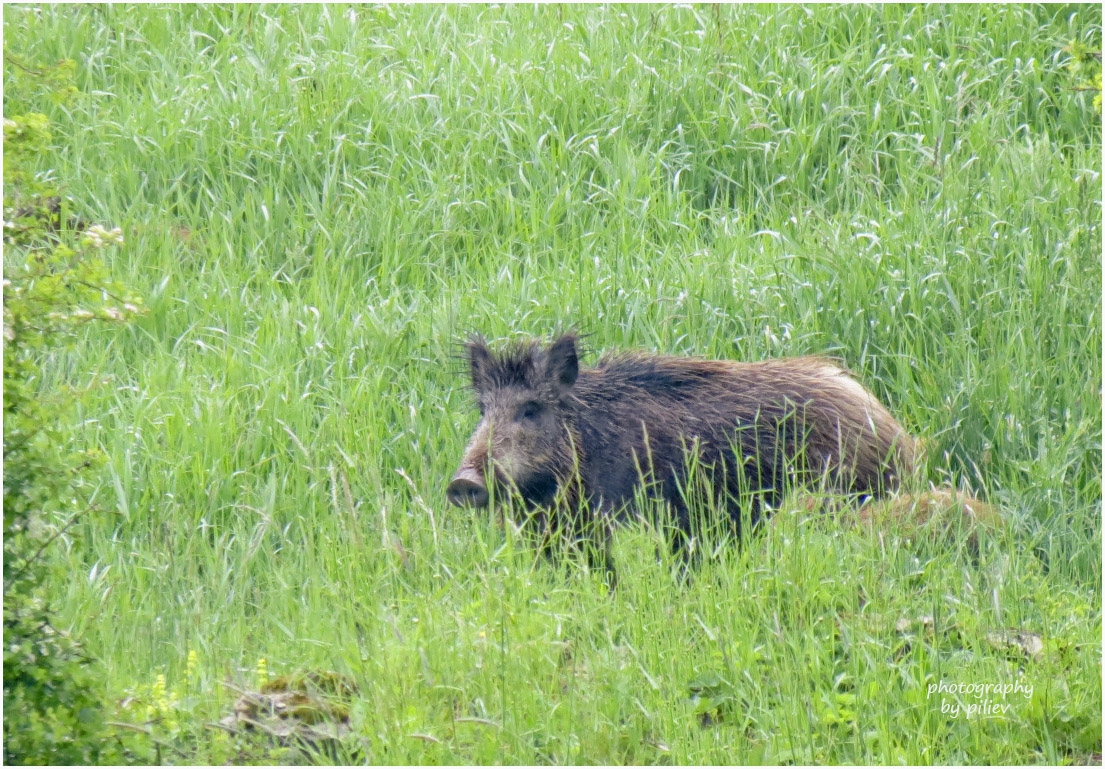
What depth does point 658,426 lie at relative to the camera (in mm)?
5883

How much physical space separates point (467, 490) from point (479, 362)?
2.86 ft

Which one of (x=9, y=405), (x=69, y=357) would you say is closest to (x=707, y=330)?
(x=69, y=357)

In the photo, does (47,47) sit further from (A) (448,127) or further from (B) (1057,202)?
(B) (1057,202)

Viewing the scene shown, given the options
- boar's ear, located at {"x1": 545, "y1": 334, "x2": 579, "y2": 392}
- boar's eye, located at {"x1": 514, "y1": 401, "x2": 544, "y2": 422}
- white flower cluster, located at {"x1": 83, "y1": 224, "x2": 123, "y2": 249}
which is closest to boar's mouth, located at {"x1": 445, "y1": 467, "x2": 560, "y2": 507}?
boar's eye, located at {"x1": 514, "y1": 401, "x2": 544, "y2": 422}

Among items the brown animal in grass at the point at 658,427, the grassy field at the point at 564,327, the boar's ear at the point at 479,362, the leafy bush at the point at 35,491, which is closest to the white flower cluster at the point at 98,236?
the leafy bush at the point at 35,491

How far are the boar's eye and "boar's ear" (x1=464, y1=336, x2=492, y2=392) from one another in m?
0.24

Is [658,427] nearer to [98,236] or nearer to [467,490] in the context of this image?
[467,490]

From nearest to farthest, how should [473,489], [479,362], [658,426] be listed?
[473,489] < [658,426] < [479,362]

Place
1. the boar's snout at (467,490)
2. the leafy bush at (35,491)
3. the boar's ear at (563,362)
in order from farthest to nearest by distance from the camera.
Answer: the boar's ear at (563,362) → the boar's snout at (467,490) → the leafy bush at (35,491)

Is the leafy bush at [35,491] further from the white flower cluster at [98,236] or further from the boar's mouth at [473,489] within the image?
the boar's mouth at [473,489]

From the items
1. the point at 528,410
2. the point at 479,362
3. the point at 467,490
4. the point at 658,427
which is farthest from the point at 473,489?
the point at 658,427

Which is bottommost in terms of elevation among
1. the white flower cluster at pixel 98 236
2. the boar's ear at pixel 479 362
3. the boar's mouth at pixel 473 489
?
the boar's mouth at pixel 473 489

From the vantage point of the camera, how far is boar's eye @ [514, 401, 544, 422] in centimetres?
588

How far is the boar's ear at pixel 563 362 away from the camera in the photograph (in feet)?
19.2
